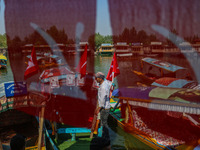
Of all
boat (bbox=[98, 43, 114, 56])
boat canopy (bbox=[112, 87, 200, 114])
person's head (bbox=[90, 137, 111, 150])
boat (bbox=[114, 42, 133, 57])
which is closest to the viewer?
person's head (bbox=[90, 137, 111, 150])

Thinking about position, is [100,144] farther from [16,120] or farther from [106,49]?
[106,49]

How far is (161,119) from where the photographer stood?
560cm

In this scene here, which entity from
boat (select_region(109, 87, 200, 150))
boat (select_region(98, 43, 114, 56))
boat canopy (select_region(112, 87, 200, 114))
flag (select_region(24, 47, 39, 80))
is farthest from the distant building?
boat canopy (select_region(112, 87, 200, 114))

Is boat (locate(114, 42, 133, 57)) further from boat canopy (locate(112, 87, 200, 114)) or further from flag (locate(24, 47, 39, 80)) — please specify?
flag (locate(24, 47, 39, 80))

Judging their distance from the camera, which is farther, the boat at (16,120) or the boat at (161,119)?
the boat at (16,120)

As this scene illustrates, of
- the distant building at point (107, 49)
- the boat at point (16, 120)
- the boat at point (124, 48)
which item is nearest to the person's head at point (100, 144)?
the boat at point (16, 120)

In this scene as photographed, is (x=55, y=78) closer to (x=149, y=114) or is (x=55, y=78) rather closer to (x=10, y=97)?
(x=10, y=97)

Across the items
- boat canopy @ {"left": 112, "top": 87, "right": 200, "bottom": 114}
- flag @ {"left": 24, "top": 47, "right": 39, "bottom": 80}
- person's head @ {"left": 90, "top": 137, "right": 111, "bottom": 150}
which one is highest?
flag @ {"left": 24, "top": 47, "right": 39, "bottom": 80}

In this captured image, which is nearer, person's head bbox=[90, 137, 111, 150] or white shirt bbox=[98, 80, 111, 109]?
person's head bbox=[90, 137, 111, 150]

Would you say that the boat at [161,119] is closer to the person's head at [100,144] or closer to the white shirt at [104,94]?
the white shirt at [104,94]

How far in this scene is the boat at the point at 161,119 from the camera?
4203 millimetres

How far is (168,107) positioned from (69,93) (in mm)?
4320

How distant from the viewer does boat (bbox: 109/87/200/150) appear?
4203 millimetres

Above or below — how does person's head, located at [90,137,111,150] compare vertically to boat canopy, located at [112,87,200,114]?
above
